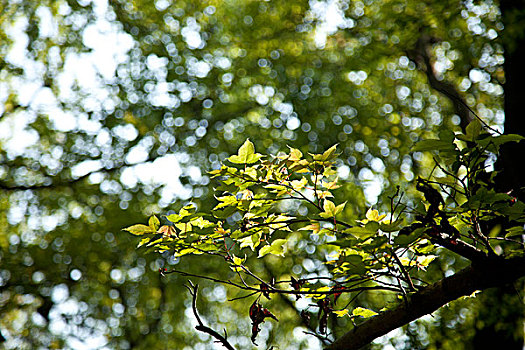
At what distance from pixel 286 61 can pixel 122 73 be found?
120 inches

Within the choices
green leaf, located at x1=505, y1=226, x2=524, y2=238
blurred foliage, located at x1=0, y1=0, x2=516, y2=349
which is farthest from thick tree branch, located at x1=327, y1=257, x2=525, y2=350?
blurred foliage, located at x1=0, y1=0, x2=516, y2=349

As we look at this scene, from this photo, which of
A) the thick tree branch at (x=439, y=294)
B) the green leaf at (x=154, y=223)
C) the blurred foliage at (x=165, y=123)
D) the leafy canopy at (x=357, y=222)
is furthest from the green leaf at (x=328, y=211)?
the blurred foliage at (x=165, y=123)

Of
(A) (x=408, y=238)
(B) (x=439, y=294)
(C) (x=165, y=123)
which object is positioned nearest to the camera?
(A) (x=408, y=238)

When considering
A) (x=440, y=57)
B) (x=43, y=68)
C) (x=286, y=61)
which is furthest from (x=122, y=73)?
(x=440, y=57)

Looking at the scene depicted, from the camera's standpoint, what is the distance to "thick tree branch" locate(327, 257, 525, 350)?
52.1 inches

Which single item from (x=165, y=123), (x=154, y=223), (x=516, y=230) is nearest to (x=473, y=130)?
(x=516, y=230)

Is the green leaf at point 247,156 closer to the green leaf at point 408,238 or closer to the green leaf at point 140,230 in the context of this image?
the green leaf at point 140,230

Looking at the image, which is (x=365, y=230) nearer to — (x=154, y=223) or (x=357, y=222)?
(x=357, y=222)

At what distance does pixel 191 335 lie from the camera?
10172mm

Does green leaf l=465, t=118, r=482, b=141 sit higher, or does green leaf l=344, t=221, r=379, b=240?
green leaf l=465, t=118, r=482, b=141

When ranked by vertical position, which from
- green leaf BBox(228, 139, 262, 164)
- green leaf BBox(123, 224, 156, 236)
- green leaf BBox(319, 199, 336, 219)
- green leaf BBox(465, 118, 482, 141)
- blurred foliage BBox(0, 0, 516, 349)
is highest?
green leaf BBox(465, 118, 482, 141)

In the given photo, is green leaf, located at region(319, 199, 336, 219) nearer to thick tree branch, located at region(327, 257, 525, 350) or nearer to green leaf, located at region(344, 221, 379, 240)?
green leaf, located at region(344, 221, 379, 240)

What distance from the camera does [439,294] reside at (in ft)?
4.67

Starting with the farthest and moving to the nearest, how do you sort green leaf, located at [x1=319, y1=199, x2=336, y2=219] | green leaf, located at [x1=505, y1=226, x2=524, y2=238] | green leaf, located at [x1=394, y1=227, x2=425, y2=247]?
green leaf, located at [x1=505, y1=226, x2=524, y2=238], green leaf, located at [x1=319, y1=199, x2=336, y2=219], green leaf, located at [x1=394, y1=227, x2=425, y2=247]
